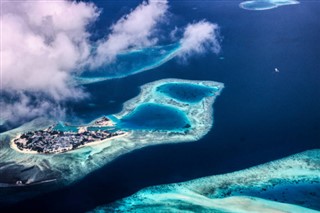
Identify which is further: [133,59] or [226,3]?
[226,3]

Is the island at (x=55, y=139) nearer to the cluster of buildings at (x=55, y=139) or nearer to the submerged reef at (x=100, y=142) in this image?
the cluster of buildings at (x=55, y=139)

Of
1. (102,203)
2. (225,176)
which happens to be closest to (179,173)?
(225,176)

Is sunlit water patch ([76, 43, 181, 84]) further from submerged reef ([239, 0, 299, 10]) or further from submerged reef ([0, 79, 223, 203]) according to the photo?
submerged reef ([239, 0, 299, 10])

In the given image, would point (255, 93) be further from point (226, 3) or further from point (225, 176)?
point (226, 3)

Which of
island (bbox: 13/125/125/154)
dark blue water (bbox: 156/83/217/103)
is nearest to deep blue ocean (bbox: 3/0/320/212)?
dark blue water (bbox: 156/83/217/103)

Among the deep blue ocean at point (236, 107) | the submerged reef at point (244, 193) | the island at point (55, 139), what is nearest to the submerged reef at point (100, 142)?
the island at point (55, 139)

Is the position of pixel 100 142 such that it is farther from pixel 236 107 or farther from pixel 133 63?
pixel 133 63
